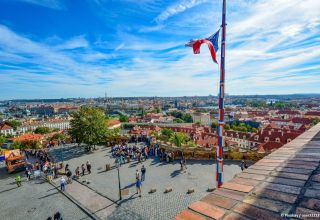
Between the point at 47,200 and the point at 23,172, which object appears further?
the point at 23,172

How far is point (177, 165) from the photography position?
56.6 feet

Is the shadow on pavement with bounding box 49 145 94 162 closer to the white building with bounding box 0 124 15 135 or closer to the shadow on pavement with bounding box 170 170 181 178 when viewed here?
the shadow on pavement with bounding box 170 170 181 178

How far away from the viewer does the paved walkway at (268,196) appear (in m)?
2.67

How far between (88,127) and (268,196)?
22.0m

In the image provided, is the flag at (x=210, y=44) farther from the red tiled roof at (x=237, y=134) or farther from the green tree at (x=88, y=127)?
the red tiled roof at (x=237, y=134)

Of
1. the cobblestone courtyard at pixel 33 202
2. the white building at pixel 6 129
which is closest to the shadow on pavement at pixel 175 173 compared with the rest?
the cobblestone courtyard at pixel 33 202

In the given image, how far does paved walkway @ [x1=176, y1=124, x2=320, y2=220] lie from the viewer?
2.67 metres

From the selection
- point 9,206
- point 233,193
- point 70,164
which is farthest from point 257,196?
point 70,164

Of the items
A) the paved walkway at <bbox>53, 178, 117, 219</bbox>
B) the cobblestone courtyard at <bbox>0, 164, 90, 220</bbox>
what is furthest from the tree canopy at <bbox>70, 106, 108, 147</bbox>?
the paved walkway at <bbox>53, 178, 117, 219</bbox>

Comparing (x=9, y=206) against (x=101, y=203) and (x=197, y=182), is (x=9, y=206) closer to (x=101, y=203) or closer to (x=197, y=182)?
(x=101, y=203)

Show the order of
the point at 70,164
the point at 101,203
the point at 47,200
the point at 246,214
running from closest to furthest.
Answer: the point at 246,214
the point at 101,203
the point at 47,200
the point at 70,164

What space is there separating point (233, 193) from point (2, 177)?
20544 mm

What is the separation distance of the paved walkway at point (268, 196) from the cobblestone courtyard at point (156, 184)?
7.63 m

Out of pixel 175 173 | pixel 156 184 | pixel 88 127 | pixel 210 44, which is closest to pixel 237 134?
pixel 88 127
